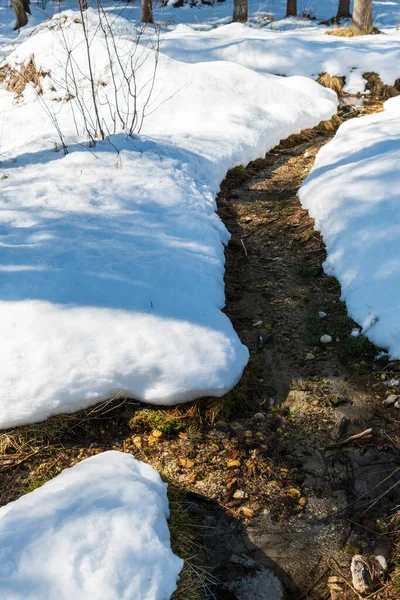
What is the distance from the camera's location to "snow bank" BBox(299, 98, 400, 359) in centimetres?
Answer: 381

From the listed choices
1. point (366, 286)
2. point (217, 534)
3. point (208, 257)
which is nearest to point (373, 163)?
point (366, 286)

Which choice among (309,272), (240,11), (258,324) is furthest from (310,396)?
(240,11)

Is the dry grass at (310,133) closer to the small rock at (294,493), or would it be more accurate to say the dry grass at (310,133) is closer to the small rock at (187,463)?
the small rock at (187,463)

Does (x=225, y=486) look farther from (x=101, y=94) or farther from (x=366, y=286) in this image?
(x=101, y=94)

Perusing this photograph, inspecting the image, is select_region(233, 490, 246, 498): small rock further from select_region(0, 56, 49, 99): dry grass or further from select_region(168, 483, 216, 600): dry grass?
select_region(0, 56, 49, 99): dry grass

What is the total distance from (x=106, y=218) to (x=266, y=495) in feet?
9.28

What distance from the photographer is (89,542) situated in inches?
78.2

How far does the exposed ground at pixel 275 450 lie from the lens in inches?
95.5

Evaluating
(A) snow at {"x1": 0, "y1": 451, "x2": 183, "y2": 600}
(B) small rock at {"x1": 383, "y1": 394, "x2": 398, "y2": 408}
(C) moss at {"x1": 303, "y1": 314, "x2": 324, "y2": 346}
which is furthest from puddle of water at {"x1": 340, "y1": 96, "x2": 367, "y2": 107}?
(A) snow at {"x1": 0, "y1": 451, "x2": 183, "y2": 600}

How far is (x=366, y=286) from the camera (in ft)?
13.2

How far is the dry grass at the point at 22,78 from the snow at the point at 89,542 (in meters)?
10.3

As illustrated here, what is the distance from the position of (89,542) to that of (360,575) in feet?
4.08

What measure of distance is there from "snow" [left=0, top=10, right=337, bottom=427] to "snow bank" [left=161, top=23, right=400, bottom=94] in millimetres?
4617

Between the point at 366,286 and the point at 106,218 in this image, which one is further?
the point at 106,218
